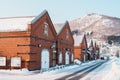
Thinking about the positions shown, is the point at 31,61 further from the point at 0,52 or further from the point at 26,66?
the point at 0,52

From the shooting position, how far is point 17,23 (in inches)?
1395

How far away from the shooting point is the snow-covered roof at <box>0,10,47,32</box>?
111 ft

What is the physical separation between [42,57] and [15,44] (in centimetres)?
561

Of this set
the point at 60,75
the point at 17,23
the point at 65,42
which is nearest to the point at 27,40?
the point at 17,23

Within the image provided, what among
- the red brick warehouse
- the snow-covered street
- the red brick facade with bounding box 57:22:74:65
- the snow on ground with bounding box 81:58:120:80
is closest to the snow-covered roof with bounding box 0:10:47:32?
the red brick warehouse

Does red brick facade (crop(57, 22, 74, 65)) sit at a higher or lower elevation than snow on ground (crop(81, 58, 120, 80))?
higher

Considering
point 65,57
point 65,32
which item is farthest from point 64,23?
point 65,57

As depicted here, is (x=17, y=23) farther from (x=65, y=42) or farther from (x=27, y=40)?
(x=65, y=42)

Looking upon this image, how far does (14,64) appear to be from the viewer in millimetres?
32219

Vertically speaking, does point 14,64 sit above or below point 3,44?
below

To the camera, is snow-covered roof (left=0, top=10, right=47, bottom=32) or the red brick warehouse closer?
the red brick warehouse

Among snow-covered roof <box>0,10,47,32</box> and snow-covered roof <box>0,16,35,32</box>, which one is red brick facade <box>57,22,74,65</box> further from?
snow-covered roof <box>0,16,35,32</box>

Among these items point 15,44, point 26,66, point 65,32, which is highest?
point 65,32

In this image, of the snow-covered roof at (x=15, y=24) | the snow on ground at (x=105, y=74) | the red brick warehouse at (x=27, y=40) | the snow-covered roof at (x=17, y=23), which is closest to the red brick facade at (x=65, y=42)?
the red brick warehouse at (x=27, y=40)
